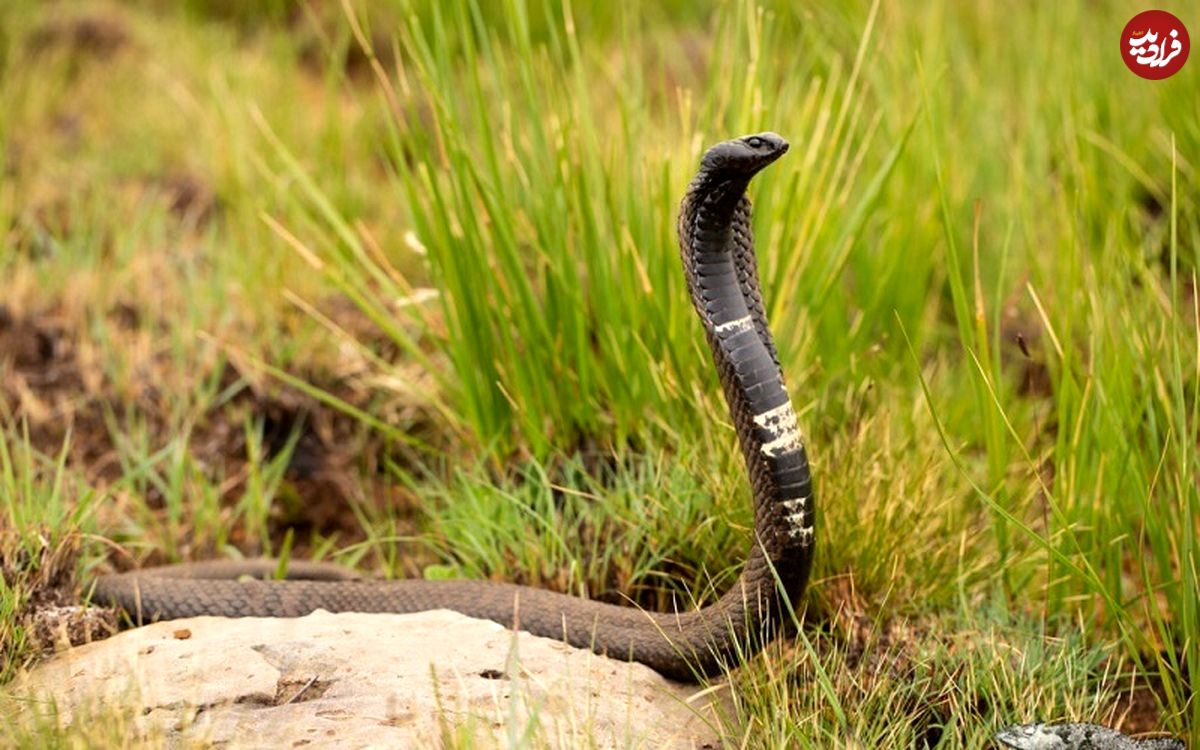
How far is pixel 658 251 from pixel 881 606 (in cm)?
110

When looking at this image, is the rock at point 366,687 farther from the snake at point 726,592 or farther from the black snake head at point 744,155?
the black snake head at point 744,155

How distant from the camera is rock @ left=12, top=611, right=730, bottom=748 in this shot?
2422 mm

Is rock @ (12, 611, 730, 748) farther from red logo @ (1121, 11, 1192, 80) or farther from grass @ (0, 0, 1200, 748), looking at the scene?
red logo @ (1121, 11, 1192, 80)

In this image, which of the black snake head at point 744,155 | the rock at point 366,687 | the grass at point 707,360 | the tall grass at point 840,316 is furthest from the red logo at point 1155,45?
the rock at point 366,687

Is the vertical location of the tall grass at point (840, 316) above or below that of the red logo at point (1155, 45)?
below

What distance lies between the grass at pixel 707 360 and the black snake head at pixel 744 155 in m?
0.54

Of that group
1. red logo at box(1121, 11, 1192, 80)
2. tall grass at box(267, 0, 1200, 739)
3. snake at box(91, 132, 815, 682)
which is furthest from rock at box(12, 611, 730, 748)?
red logo at box(1121, 11, 1192, 80)

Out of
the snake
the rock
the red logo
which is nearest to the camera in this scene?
the rock

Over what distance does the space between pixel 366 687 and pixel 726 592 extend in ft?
2.84

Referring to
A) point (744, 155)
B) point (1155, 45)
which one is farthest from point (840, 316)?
point (1155, 45)

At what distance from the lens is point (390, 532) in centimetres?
392

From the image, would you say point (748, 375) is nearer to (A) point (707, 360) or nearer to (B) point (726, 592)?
(B) point (726, 592)

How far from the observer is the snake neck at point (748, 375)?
8.52 ft

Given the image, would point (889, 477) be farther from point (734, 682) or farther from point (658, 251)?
point (658, 251)
